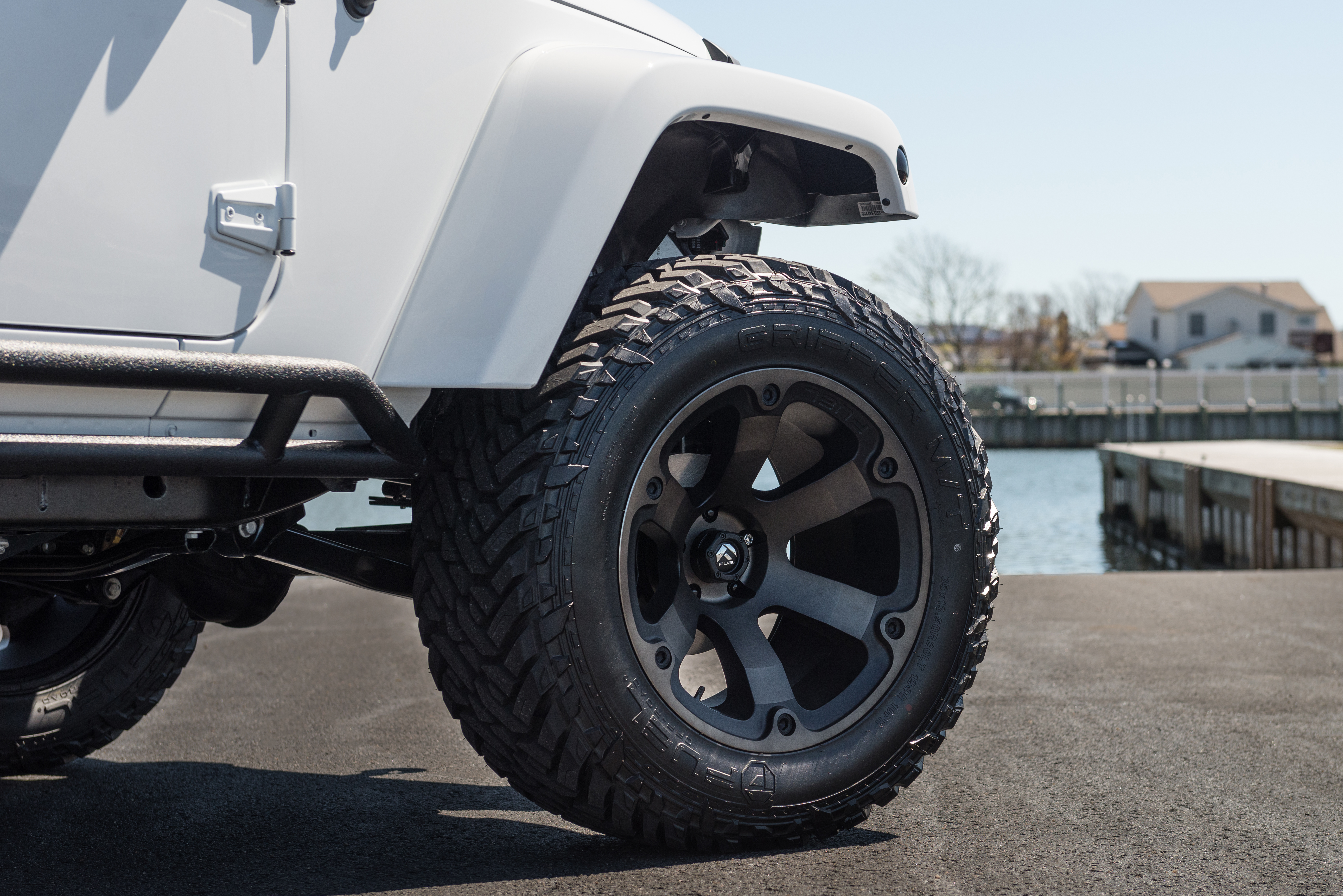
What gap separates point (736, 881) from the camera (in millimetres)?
2047

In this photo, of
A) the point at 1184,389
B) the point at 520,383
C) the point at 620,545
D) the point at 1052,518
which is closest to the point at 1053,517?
the point at 1052,518

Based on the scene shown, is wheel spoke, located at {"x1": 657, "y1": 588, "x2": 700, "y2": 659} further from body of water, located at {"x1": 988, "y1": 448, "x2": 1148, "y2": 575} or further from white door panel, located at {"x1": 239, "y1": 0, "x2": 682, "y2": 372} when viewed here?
body of water, located at {"x1": 988, "y1": 448, "x2": 1148, "y2": 575}

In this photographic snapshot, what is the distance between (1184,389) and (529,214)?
2749 inches

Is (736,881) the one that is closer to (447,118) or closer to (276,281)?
(276,281)

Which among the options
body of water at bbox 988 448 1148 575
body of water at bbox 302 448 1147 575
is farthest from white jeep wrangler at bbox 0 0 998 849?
body of water at bbox 988 448 1148 575

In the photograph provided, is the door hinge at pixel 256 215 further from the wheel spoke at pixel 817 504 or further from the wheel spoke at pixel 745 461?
the wheel spoke at pixel 817 504

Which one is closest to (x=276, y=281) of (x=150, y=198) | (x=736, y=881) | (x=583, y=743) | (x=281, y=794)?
(x=150, y=198)

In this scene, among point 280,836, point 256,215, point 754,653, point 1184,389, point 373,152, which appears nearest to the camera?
point 256,215

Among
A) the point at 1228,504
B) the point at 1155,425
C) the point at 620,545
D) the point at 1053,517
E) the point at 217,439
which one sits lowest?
the point at 1155,425

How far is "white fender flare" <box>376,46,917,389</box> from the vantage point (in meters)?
2.02

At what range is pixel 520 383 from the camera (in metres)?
2.04

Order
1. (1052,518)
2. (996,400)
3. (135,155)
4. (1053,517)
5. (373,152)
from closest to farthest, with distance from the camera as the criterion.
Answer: (135,155) → (373,152) → (1052,518) → (1053,517) → (996,400)

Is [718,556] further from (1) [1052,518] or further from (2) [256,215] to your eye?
(1) [1052,518]

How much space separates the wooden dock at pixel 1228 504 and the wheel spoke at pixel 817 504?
46.6 feet
